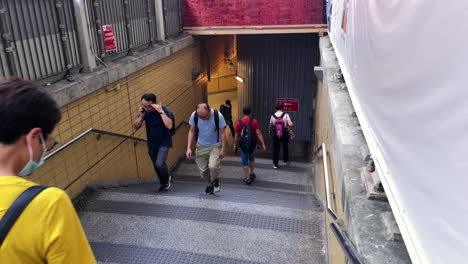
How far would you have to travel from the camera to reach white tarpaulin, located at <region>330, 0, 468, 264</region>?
Answer: 0.98m

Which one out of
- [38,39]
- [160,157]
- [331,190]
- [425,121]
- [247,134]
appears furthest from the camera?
[247,134]

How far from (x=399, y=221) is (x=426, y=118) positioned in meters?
0.65

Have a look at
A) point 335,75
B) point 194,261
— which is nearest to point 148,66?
point 335,75

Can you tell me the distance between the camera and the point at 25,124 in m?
1.29

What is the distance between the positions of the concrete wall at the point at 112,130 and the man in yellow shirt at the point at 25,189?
119 inches

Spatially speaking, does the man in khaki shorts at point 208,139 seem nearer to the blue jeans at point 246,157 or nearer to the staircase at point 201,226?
the staircase at point 201,226

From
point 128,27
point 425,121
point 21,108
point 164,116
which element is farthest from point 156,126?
point 425,121

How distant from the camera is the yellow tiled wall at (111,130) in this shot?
4.45 meters

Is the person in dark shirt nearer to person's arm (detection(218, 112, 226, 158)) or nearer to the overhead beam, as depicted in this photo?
person's arm (detection(218, 112, 226, 158))

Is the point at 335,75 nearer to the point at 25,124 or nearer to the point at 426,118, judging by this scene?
the point at 426,118

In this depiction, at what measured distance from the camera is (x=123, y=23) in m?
6.18

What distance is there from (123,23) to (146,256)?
419cm

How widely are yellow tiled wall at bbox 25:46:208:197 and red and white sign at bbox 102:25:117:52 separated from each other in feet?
1.80

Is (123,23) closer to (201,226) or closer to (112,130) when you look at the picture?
(112,130)
